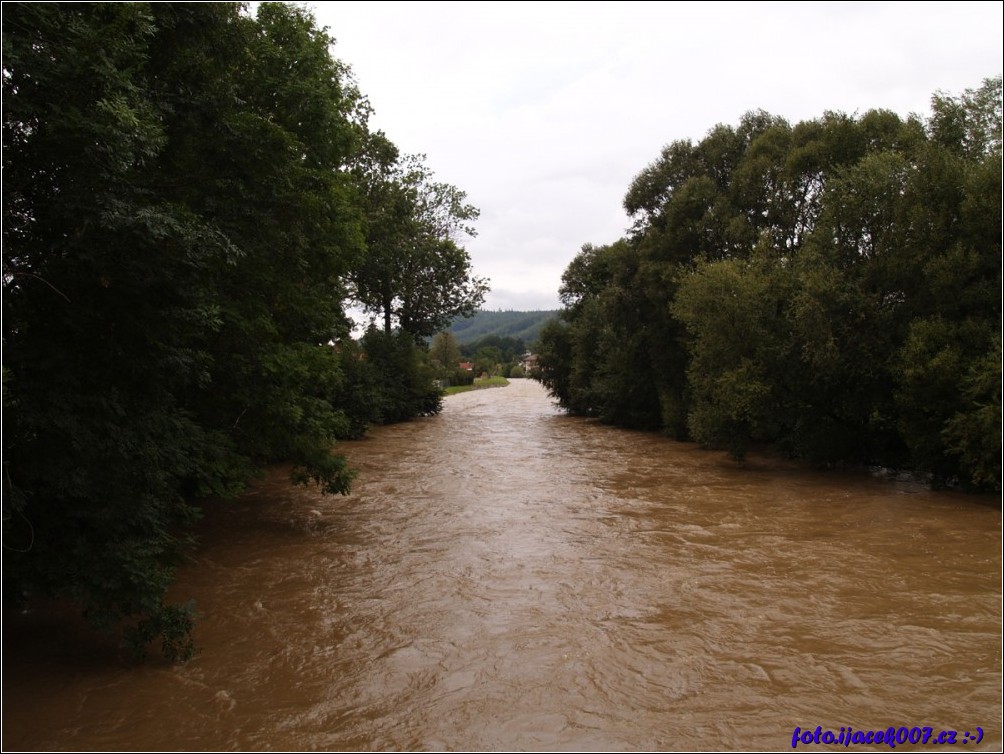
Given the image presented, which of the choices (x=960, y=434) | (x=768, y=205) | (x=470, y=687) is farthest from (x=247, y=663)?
(x=768, y=205)

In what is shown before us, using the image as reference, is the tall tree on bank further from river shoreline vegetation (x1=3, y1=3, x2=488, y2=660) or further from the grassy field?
the grassy field

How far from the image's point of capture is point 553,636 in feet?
24.2

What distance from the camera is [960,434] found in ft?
44.5

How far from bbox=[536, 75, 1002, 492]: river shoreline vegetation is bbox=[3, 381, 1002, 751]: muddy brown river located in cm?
278

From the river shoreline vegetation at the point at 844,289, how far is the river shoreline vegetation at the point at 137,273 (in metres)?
10.4

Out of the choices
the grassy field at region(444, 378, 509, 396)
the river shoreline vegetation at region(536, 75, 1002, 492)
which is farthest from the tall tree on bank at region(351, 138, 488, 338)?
the grassy field at region(444, 378, 509, 396)

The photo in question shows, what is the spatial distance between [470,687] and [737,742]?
89.7 inches

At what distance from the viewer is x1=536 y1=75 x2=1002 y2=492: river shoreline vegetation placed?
14.5 metres

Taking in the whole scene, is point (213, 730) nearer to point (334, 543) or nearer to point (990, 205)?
point (334, 543)

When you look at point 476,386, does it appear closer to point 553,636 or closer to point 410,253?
point 410,253

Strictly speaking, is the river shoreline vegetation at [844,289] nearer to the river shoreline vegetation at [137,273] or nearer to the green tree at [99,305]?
the river shoreline vegetation at [137,273]

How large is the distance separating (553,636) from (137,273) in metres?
5.39

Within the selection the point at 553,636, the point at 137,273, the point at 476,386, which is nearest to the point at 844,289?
the point at 553,636

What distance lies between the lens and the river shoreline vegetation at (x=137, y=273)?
18.9ft
